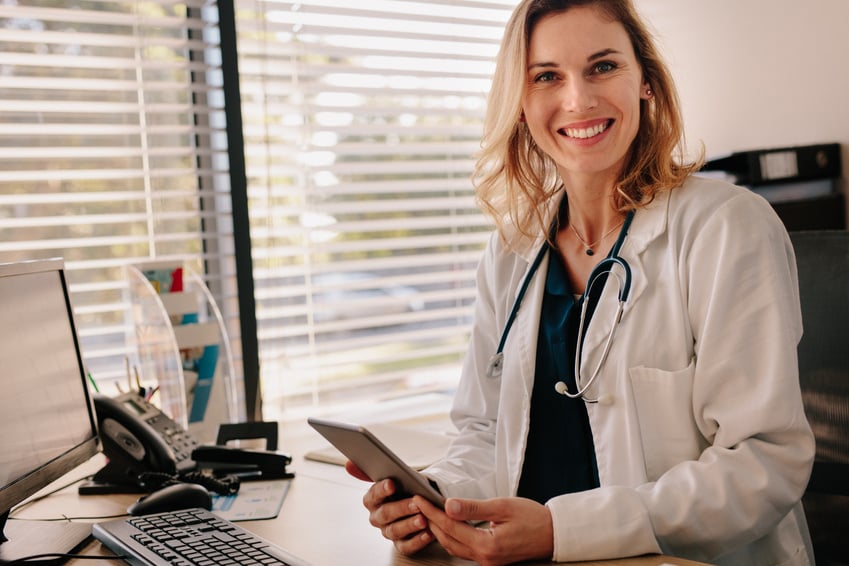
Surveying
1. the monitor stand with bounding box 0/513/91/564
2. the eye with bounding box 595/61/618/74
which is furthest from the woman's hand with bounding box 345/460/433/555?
the eye with bounding box 595/61/618/74

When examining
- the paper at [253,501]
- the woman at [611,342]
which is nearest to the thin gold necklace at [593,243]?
the woman at [611,342]

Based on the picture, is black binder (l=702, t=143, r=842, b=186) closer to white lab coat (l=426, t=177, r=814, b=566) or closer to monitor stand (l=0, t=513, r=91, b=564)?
white lab coat (l=426, t=177, r=814, b=566)

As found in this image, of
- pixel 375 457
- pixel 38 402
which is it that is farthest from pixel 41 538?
pixel 375 457

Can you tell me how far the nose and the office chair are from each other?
437 millimetres

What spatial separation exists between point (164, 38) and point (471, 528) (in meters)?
1.83

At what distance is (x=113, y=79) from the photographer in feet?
7.91

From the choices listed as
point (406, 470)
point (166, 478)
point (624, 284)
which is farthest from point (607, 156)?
point (166, 478)

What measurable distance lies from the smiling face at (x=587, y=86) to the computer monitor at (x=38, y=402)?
0.94 m

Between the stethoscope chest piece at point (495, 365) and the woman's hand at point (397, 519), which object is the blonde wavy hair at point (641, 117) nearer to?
the stethoscope chest piece at point (495, 365)

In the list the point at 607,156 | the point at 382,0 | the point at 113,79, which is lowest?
the point at 607,156

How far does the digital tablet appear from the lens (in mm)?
1219

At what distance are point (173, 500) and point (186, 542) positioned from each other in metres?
0.24

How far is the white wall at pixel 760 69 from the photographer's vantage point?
2.52 metres

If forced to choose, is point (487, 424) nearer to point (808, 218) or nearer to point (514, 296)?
point (514, 296)
